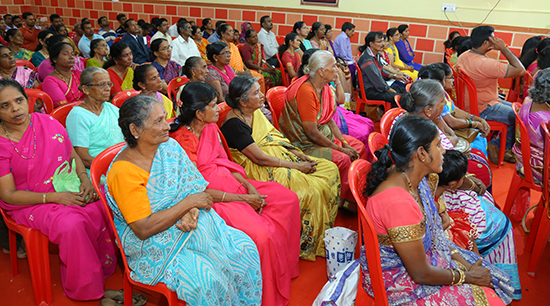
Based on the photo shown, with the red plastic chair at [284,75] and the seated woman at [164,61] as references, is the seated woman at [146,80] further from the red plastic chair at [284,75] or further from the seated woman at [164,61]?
the red plastic chair at [284,75]

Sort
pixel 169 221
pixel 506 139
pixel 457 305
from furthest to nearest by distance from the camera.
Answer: pixel 506 139 < pixel 169 221 < pixel 457 305

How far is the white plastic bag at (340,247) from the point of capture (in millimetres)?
2062

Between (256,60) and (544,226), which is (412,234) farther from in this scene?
(256,60)

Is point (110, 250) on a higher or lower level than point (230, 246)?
lower

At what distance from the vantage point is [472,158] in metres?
2.77

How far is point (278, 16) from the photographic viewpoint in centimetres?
840

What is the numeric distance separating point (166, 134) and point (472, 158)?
7.08ft

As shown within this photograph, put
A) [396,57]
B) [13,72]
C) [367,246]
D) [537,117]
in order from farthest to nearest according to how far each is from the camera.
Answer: [396,57] < [13,72] < [537,117] < [367,246]

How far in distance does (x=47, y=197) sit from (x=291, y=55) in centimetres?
435

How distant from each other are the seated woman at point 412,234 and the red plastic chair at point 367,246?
4 cm

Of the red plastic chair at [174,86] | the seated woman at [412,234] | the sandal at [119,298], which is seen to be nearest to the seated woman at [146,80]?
the red plastic chair at [174,86]

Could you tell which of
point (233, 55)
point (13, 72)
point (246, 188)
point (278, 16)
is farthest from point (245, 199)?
point (278, 16)

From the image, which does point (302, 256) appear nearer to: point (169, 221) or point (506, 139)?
point (169, 221)

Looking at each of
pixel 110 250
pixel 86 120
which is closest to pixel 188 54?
pixel 86 120
